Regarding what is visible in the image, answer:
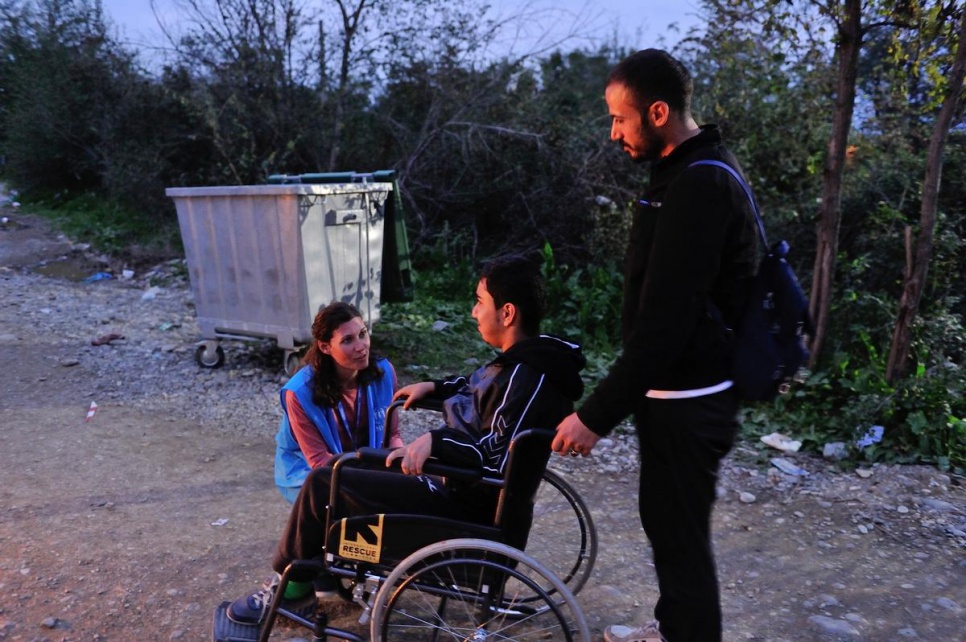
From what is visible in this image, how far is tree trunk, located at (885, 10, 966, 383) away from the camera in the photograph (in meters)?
4.47

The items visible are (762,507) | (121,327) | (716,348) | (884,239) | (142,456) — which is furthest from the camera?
(121,327)

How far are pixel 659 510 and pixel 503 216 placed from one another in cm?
700

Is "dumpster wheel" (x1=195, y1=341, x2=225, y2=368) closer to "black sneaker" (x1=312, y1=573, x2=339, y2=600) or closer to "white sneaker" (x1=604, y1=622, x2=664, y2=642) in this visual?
"black sneaker" (x1=312, y1=573, x2=339, y2=600)

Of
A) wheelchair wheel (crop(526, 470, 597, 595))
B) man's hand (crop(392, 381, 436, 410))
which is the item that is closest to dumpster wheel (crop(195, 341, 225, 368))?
wheelchair wheel (crop(526, 470, 597, 595))

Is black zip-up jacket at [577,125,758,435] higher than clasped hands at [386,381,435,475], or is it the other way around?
black zip-up jacket at [577,125,758,435]

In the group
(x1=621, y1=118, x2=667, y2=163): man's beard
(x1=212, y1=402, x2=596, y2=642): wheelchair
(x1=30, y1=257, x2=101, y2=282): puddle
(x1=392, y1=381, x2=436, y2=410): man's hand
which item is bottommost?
(x1=30, y1=257, x2=101, y2=282): puddle

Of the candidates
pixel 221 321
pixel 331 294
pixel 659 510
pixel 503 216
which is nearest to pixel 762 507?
pixel 659 510

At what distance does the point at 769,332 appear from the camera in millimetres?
2094

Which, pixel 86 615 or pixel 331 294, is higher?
pixel 331 294

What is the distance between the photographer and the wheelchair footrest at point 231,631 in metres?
2.63

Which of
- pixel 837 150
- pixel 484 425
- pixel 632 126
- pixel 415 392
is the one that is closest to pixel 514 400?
pixel 484 425

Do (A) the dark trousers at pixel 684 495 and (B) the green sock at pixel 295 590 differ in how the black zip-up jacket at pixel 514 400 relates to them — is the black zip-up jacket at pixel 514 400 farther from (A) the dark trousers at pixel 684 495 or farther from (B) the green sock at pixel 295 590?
(B) the green sock at pixel 295 590

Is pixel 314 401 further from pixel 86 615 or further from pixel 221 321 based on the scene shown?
pixel 221 321

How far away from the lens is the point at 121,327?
711cm
